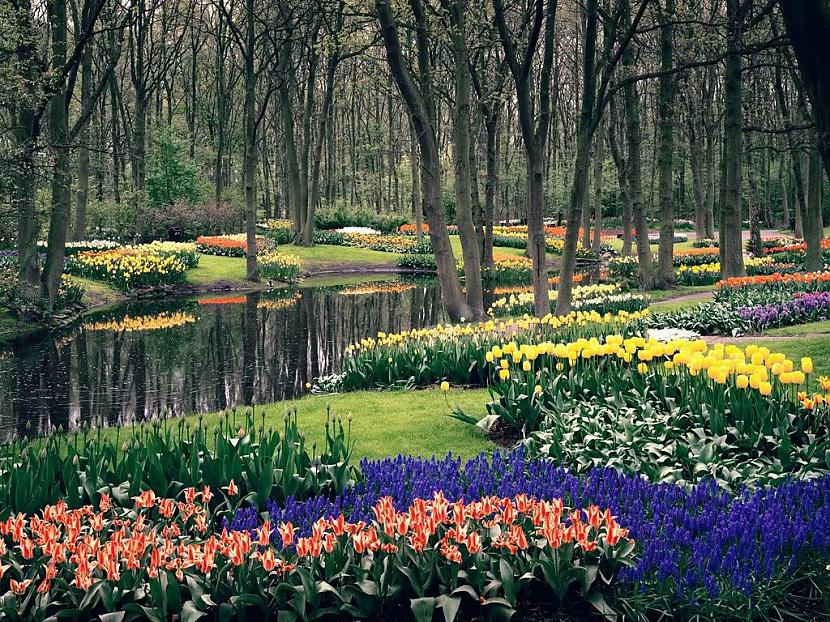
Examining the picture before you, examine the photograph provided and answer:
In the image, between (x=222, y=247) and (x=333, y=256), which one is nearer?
(x=222, y=247)

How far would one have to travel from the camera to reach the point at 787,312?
1175 cm

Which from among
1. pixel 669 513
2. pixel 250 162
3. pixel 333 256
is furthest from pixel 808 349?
pixel 333 256

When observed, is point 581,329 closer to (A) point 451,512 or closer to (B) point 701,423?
(B) point 701,423

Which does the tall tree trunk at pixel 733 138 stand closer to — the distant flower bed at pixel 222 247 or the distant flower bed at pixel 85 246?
the distant flower bed at pixel 85 246

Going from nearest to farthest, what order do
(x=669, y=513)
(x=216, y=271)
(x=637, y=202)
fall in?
(x=669, y=513) → (x=637, y=202) → (x=216, y=271)

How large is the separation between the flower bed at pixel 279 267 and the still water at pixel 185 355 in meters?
3.36

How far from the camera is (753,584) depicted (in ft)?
11.8

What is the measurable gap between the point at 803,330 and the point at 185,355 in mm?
10355

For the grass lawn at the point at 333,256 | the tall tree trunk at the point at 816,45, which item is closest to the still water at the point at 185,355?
the tall tree trunk at the point at 816,45

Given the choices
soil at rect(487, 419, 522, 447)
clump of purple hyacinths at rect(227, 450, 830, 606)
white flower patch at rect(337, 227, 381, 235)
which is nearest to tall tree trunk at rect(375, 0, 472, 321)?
soil at rect(487, 419, 522, 447)

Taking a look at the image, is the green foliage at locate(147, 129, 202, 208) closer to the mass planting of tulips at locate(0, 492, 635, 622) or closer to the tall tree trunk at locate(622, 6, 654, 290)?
the tall tree trunk at locate(622, 6, 654, 290)

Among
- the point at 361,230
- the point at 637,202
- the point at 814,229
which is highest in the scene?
the point at 361,230

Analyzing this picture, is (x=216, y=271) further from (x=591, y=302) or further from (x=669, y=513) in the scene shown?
(x=669, y=513)

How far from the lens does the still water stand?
1075 cm
